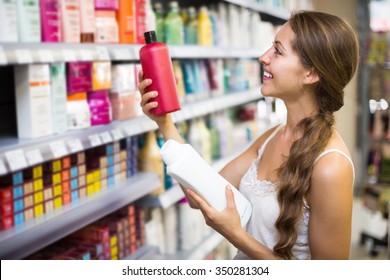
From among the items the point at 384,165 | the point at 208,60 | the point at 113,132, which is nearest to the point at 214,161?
the point at 208,60

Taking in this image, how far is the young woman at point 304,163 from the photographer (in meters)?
1.41

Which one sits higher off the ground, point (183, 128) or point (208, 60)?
point (208, 60)

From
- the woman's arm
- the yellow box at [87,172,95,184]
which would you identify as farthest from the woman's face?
the yellow box at [87,172,95,184]

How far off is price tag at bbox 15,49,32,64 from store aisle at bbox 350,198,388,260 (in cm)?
321

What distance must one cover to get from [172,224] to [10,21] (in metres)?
1.58

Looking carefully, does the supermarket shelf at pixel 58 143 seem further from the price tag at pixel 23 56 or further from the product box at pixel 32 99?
the price tag at pixel 23 56

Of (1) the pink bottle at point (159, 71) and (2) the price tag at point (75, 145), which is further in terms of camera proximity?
(2) the price tag at point (75, 145)

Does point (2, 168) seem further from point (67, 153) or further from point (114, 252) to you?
point (114, 252)

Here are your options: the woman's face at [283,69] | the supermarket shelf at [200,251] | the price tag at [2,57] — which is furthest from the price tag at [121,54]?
the supermarket shelf at [200,251]

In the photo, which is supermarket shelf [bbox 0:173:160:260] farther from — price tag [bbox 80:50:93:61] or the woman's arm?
the woman's arm

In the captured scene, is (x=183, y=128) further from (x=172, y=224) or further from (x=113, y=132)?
(x=113, y=132)

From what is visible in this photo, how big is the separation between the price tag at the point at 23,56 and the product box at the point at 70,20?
0.29 metres

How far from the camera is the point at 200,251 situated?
2.99 metres

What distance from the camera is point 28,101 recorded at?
5.61ft
